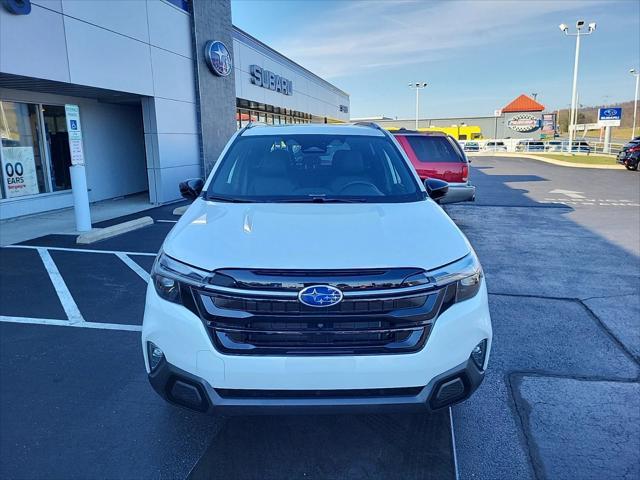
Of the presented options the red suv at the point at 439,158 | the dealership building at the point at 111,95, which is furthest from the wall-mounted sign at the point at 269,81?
the red suv at the point at 439,158

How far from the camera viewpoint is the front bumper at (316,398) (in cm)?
221

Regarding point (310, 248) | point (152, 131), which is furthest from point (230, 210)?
point (152, 131)

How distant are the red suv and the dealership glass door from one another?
8.32 m

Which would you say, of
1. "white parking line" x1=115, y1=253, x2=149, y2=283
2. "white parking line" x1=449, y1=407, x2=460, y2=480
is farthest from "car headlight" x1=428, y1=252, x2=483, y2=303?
"white parking line" x1=115, y1=253, x2=149, y2=283

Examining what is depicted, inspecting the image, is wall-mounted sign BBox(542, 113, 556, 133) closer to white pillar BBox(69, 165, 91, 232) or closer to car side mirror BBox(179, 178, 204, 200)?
white pillar BBox(69, 165, 91, 232)

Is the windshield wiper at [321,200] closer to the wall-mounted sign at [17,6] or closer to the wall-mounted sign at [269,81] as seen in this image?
the wall-mounted sign at [17,6]

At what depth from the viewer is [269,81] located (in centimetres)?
2186

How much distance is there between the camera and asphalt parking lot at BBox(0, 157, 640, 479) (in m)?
2.57

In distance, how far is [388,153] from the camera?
3.97 m

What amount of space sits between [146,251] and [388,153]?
4803 mm

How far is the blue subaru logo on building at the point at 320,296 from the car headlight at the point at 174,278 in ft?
1.57

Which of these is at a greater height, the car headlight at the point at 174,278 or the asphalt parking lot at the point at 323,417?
the car headlight at the point at 174,278

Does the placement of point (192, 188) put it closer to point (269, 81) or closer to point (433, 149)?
point (433, 149)

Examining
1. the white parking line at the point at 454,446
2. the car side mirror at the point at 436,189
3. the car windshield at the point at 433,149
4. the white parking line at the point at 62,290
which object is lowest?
the white parking line at the point at 454,446
